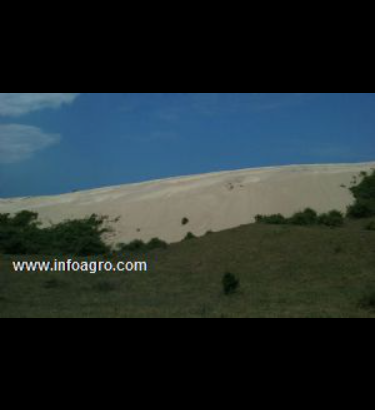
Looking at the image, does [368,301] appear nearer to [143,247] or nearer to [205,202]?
[143,247]

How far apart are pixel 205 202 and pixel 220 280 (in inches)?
695

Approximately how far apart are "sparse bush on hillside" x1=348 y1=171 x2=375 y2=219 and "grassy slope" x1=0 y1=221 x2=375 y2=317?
648 centimetres

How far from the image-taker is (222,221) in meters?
28.3

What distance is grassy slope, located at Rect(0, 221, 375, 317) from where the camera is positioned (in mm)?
9500

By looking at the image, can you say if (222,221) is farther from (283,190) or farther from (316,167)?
(316,167)

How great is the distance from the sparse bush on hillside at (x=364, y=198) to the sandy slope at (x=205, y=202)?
70 centimetres

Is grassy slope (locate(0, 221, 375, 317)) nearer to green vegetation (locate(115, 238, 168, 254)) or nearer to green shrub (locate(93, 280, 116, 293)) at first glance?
green shrub (locate(93, 280, 116, 293))

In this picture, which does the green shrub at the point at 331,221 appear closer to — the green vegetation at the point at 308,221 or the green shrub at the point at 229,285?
the green vegetation at the point at 308,221

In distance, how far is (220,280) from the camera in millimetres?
13742

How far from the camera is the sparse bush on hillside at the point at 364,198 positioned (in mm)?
23516

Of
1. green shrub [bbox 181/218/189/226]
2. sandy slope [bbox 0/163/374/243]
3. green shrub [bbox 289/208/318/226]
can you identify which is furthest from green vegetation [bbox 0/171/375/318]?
sandy slope [bbox 0/163/374/243]

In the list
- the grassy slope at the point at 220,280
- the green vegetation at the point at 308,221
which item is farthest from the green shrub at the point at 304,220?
the grassy slope at the point at 220,280
